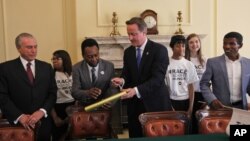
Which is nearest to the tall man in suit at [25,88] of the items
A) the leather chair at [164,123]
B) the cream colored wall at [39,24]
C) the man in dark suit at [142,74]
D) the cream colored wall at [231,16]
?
the man in dark suit at [142,74]

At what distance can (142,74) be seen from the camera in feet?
9.34

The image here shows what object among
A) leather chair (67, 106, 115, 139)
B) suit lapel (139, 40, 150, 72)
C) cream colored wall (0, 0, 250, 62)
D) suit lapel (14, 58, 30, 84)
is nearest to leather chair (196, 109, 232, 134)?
suit lapel (139, 40, 150, 72)

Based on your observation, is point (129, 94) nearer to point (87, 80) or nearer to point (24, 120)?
point (87, 80)

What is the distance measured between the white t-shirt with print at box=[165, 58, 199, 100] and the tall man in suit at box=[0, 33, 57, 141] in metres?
1.32

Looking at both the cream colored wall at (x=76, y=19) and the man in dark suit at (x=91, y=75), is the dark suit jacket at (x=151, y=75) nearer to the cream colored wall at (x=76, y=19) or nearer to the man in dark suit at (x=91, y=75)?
the man in dark suit at (x=91, y=75)

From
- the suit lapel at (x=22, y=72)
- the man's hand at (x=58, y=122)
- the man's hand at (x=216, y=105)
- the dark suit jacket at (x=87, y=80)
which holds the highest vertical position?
the suit lapel at (x=22, y=72)

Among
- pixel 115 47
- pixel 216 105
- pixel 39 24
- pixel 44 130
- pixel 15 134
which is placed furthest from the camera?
pixel 39 24

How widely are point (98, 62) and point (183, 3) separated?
301 centimetres

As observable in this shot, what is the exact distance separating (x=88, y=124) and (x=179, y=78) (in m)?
1.17

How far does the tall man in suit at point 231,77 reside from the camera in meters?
2.79

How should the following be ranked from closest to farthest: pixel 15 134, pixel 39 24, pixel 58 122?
pixel 15 134
pixel 58 122
pixel 39 24

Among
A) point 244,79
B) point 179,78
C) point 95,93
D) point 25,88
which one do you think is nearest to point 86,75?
point 95,93

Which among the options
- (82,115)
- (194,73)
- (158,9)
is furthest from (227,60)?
(158,9)

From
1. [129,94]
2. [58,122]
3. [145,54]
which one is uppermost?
[145,54]
